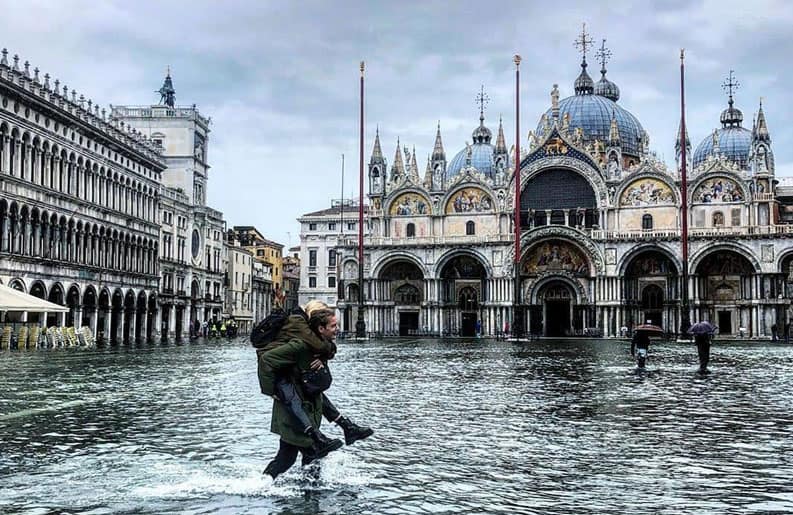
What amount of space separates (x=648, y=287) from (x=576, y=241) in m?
6.93

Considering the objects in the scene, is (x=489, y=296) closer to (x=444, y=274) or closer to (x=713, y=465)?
(x=444, y=274)

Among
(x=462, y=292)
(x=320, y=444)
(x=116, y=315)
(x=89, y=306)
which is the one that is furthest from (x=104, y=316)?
(x=320, y=444)

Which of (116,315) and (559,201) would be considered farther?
(559,201)

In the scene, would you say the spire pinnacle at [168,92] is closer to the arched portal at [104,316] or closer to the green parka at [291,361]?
the arched portal at [104,316]

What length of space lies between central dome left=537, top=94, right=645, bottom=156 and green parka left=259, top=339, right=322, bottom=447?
265 feet

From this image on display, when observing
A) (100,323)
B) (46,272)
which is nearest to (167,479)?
(46,272)

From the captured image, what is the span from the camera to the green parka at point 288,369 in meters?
8.21

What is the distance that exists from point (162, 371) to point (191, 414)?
463 inches

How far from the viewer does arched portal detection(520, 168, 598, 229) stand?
79812 millimetres

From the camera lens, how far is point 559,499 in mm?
8258

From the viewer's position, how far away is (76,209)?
178 ft

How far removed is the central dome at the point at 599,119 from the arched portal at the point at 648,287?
14.4m

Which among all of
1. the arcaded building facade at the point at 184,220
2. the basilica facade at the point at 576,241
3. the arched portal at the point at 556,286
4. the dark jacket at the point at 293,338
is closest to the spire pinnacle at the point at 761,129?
the basilica facade at the point at 576,241

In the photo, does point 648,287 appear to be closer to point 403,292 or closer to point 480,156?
point 403,292
